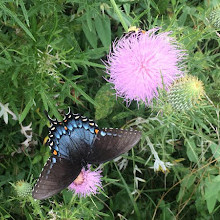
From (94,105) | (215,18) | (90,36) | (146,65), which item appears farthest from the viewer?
(94,105)

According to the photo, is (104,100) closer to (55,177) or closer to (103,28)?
(103,28)

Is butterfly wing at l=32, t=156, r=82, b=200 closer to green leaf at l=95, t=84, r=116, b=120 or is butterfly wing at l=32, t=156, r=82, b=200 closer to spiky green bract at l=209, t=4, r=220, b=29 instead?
green leaf at l=95, t=84, r=116, b=120

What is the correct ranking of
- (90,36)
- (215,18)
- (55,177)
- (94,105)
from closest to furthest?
(55,177)
(215,18)
(90,36)
(94,105)

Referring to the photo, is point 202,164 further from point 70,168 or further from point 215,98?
point 70,168

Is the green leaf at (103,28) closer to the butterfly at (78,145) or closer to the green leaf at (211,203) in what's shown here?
the butterfly at (78,145)

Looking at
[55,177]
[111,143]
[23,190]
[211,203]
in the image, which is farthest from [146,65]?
[211,203]

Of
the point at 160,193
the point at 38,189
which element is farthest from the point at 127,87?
the point at 160,193

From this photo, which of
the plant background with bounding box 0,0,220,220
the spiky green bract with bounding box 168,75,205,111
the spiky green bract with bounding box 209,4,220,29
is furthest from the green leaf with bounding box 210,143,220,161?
the spiky green bract with bounding box 209,4,220,29
